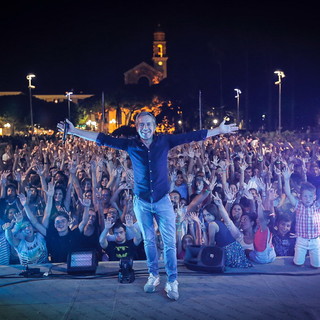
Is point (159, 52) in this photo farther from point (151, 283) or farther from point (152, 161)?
point (151, 283)

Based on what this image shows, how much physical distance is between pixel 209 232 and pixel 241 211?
3.72 feet

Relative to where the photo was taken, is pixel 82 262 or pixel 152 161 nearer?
pixel 152 161

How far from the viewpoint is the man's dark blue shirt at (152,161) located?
3.90m

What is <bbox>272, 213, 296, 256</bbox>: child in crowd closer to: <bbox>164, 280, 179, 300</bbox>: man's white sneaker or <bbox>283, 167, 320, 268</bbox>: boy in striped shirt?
<bbox>283, 167, 320, 268</bbox>: boy in striped shirt

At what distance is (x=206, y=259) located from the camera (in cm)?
444

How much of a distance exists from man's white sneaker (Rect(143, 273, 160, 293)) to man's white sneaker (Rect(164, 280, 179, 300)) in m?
0.14

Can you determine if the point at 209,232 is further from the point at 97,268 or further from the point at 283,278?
the point at 97,268

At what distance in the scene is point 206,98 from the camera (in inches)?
1598

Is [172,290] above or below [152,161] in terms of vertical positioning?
below

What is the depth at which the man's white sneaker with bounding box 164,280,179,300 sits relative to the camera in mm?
3697

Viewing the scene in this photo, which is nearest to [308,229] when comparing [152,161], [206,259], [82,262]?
[206,259]

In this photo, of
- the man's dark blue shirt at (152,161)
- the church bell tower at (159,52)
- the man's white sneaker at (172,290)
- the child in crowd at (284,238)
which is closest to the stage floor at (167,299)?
the man's white sneaker at (172,290)

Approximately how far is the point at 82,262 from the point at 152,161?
148 centimetres

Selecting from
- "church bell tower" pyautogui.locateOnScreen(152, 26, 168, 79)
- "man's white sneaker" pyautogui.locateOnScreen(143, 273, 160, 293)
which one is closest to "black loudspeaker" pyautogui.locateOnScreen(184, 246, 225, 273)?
"man's white sneaker" pyautogui.locateOnScreen(143, 273, 160, 293)
